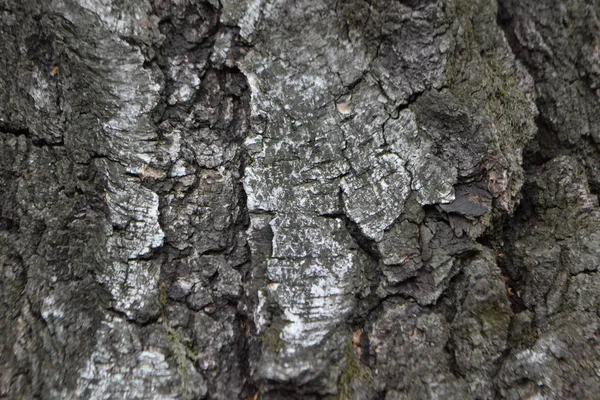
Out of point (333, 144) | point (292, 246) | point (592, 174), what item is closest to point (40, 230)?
point (292, 246)

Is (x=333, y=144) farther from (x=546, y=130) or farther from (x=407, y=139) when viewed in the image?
(x=546, y=130)

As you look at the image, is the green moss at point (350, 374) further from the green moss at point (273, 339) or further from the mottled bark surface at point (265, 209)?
the green moss at point (273, 339)

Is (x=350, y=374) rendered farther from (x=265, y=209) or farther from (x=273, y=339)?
(x=265, y=209)

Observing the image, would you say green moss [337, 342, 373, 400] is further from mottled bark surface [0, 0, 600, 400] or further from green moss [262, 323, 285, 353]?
green moss [262, 323, 285, 353]

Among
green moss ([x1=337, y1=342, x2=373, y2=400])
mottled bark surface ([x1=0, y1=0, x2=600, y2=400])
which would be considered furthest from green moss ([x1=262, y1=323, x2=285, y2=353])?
green moss ([x1=337, y1=342, x2=373, y2=400])

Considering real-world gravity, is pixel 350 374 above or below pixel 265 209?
below

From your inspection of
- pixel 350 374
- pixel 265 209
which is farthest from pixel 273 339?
pixel 265 209

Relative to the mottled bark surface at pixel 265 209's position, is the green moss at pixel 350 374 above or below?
below

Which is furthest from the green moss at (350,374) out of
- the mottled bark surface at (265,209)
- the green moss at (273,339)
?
the green moss at (273,339)
